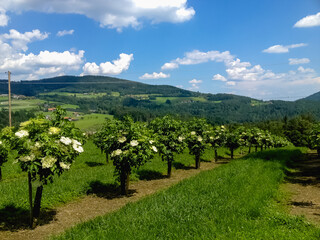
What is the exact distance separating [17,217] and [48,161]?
4366 mm

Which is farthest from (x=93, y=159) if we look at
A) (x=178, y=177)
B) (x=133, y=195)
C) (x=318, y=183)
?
(x=318, y=183)

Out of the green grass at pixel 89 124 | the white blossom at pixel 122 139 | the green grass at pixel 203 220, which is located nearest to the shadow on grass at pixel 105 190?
the white blossom at pixel 122 139

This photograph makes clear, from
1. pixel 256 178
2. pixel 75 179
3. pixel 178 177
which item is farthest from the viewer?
pixel 178 177

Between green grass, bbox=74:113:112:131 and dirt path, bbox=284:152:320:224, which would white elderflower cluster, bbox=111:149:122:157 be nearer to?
dirt path, bbox=284:152:320:224

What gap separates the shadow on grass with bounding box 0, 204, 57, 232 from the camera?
945cm

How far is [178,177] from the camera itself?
66.5ft

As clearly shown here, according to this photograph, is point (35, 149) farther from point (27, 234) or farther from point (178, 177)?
point (178, 177)

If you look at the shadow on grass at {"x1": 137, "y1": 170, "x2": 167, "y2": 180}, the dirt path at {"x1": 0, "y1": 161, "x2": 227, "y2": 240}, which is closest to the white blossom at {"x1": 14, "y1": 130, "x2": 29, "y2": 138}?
the dirt path at {"x1": 0, "y1": 161, "x2": 227, "y2": 240}

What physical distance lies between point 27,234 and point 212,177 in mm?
10282

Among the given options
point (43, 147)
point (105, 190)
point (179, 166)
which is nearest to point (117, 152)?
point (105, 190)

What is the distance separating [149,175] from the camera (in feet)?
65.3

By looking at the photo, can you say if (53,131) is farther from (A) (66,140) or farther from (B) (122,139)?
(B) (122,139)

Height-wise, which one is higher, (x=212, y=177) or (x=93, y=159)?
(x=212, y=177)

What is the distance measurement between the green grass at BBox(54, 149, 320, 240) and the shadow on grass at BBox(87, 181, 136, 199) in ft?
13.9
